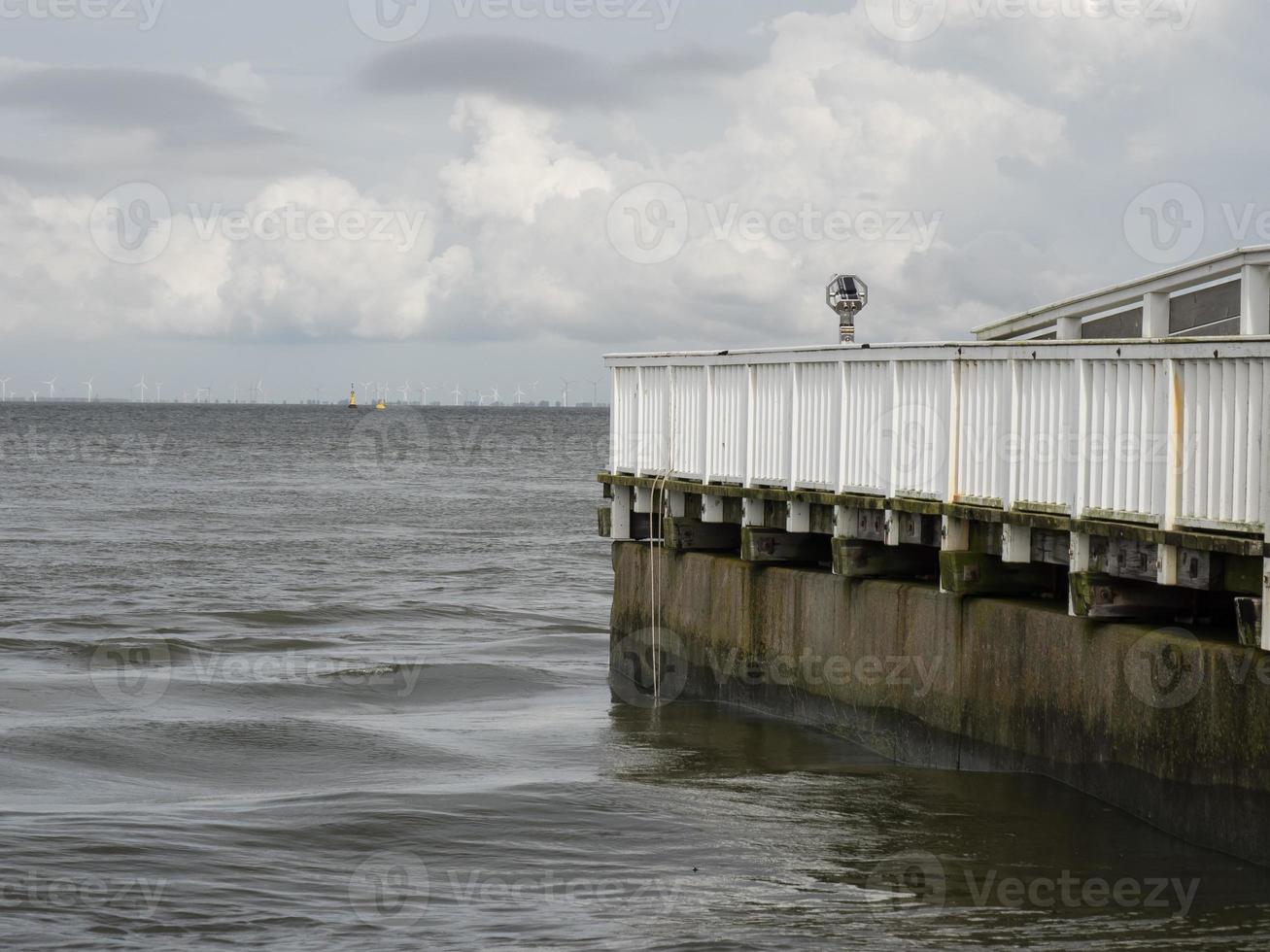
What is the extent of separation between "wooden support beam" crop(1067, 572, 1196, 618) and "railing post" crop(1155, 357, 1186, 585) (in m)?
0.58

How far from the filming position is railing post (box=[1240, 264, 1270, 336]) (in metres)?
11.5

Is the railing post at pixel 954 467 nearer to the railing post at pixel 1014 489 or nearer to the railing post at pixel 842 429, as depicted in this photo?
the railing post at pixel 1014 489

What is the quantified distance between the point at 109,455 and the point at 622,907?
8786 cm

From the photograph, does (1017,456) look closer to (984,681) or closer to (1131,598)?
(1131,598)

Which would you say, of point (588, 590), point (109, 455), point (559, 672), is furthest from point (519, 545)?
point (109, 455)

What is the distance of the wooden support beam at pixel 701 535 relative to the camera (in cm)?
1794

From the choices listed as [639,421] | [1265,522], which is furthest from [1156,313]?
[639,421]

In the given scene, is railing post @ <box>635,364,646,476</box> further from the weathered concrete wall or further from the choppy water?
the choppy water

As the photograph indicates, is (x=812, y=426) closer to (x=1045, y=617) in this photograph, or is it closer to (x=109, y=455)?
(x=1045, y=617)

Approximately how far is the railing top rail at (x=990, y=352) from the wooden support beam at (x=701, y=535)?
170 cm

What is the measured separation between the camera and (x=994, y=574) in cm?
1313

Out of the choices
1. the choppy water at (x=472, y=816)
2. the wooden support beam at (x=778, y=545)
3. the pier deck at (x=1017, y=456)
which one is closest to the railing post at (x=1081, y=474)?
the pier deck at (x=1017, y=456)

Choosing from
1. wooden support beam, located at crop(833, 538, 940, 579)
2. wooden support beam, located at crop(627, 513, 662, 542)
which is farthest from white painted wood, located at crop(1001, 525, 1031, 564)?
wooden support beam, located at crop(627, 513, 662, 542)

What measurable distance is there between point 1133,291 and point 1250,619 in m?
3.87
